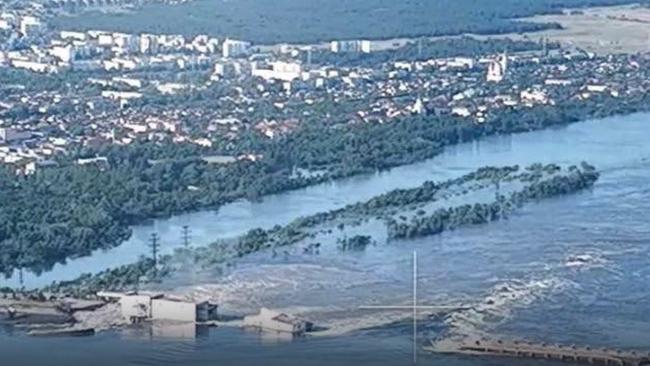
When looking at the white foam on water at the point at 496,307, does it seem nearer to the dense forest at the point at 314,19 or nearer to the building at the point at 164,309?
the building at the point at 164,309

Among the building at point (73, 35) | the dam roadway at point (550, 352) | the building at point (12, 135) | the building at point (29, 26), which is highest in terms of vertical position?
the building at point (29, 26)

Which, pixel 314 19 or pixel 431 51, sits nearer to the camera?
pixel 431 51

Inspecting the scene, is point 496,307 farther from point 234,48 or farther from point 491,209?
point 234,48

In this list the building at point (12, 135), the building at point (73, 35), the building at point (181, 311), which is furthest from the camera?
the building at point (73, 35)

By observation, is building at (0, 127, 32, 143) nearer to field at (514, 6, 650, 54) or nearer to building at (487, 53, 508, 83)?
building at (487, 53, 508, 83)

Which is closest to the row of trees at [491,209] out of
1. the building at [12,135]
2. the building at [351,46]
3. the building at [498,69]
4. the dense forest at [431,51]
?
the building at [12,135]

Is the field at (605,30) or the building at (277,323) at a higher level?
the field at (605,30)

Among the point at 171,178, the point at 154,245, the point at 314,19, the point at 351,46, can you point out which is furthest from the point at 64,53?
the point at 154,245
